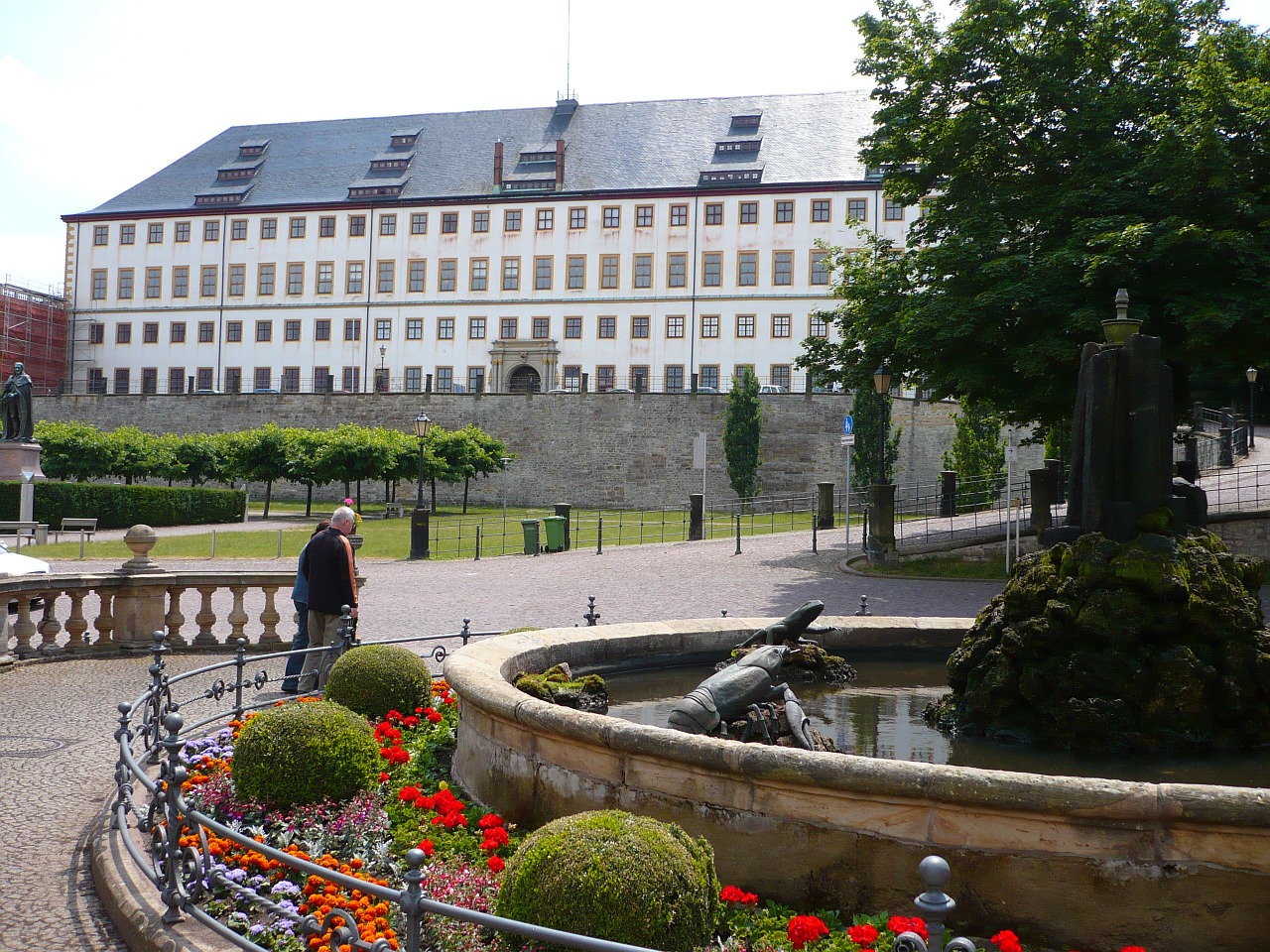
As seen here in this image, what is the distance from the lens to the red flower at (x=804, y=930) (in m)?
3.58

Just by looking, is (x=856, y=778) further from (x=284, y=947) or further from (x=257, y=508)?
(x=257, y=508)

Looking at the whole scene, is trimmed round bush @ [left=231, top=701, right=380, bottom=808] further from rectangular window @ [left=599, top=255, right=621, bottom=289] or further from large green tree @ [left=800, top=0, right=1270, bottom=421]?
rectangular window @ [left=599, top=255, right=621, bottom=289]

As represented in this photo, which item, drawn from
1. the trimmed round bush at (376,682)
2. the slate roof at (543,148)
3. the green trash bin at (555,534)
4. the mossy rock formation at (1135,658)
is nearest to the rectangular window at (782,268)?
the slate roof at (543,148)

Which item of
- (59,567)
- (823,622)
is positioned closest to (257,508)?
(59,567)

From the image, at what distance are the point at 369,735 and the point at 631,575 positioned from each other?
50.7 feet

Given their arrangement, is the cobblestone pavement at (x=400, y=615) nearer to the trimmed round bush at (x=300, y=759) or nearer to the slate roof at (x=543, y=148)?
the trimmed round bush at (x=300, y=759)

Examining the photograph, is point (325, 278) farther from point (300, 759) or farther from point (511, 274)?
point (300, 759)

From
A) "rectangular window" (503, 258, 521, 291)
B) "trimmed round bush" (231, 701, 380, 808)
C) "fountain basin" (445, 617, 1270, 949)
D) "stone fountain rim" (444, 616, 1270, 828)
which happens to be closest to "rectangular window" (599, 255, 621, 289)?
"rectangular window" (503, 258, 521, 291)

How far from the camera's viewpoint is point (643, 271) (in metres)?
56.8

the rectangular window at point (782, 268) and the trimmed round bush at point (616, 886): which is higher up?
the rectangular window at point (782, 268)

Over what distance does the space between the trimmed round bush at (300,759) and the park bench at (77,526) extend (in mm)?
27371

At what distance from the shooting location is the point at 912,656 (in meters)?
8.55

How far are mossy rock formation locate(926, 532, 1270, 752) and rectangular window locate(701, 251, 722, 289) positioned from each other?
1996 inches

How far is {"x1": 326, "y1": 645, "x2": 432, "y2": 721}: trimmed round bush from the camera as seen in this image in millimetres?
7094
